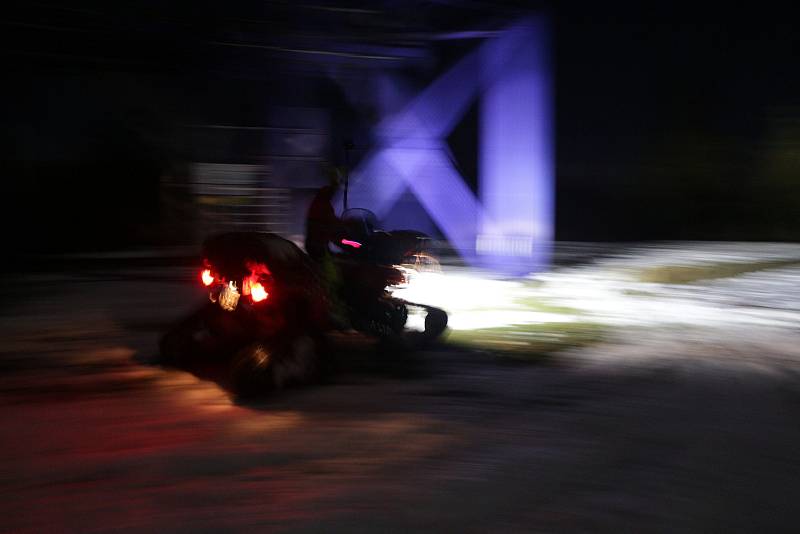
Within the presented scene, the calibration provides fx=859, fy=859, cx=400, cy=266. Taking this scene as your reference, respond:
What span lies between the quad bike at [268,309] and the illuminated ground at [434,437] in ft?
0.85

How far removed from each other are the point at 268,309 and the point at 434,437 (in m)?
1.94

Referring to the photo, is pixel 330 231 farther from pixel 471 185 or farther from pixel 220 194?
pixel 471 185

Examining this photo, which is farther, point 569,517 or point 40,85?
point 40,85

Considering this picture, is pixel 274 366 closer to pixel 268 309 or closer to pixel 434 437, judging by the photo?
A: pixel 268 309

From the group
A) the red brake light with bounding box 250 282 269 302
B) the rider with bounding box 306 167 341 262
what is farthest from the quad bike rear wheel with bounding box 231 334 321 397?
the rider with bounding box 306 167 341 262

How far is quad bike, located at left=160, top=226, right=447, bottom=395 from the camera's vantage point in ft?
21.9

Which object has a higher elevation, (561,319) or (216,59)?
(216,59)

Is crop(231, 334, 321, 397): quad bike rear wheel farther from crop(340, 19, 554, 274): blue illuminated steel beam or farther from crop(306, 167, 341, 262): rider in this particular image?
crop(340, 19, 554, 274): blue illuminated steel beam

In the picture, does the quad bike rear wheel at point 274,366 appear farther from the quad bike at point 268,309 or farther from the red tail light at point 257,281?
the red tail light at point 257,281

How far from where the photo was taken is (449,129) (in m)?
25.0

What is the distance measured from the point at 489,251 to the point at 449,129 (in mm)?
5622

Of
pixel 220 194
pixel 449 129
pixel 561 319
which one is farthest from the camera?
pixel 449 129

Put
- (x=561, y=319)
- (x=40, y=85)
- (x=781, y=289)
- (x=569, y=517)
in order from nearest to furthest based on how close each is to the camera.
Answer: (x=569, y=517) < (x=561, y=319) < (x=781, y=289) < (x=40, y=85)

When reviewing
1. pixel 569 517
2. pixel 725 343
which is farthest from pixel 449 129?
pixel 569 517
